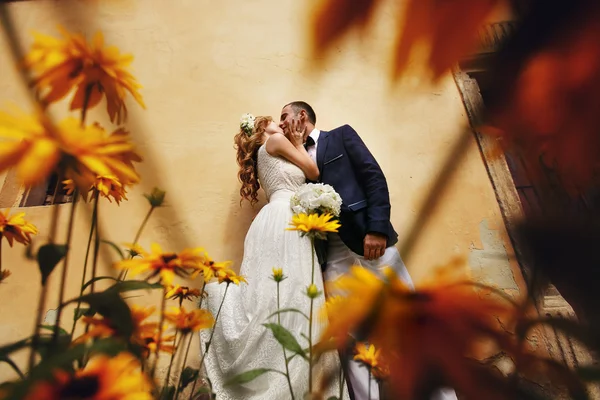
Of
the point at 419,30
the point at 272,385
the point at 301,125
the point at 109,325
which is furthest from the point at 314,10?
the point at 301,125

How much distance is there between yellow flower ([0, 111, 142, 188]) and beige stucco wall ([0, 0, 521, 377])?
0.97 meters

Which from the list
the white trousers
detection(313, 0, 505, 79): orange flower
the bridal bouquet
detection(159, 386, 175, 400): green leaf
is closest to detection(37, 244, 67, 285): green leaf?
detection(159, 386, 175, 400): green leaf

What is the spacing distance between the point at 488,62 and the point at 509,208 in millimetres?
1436

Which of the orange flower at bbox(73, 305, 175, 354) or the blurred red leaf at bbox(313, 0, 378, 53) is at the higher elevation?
the blurred red leaf at bbox(313, 0, 378, 53)

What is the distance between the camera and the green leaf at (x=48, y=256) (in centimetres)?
30

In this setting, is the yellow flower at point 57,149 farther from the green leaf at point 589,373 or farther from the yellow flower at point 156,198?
the green leaf at point 589,373

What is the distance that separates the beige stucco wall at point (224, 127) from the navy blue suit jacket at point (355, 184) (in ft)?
0.70

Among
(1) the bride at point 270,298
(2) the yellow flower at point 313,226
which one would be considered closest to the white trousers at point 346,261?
(1) the bride at point 270,298

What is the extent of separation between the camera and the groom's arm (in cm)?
100

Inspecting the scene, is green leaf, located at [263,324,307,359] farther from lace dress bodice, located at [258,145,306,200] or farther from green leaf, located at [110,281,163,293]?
lace dress bodice, located at [258,145,306,200]

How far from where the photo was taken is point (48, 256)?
30 centimetres

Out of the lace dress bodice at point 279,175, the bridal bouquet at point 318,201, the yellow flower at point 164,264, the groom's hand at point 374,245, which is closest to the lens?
the yellow flower at point 164,264

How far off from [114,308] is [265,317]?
26.0 inches

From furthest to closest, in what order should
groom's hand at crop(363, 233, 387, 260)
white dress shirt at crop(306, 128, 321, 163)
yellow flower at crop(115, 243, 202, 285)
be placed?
white dress shirt at crop(306, 128, 321, 163)
groom's hand at crop(363, 233, 387, 260)
yellow flower at crop(115, 243, 202, 285)
